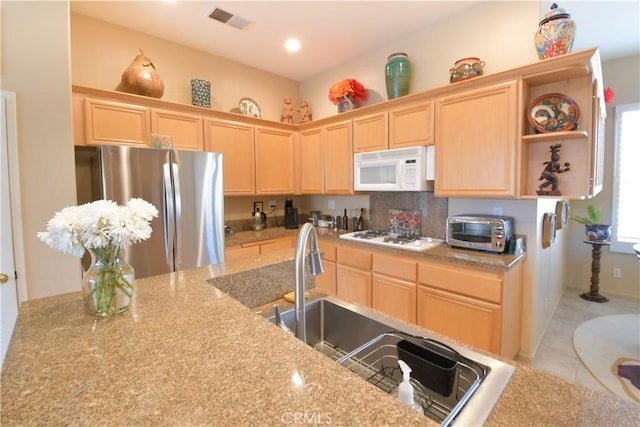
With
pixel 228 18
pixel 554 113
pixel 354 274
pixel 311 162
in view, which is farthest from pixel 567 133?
pixel 228 18

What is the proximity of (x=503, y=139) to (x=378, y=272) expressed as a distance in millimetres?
1467

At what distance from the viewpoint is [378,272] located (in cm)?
270

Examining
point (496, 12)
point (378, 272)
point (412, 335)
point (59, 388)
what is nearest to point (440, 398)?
point (412, 335)

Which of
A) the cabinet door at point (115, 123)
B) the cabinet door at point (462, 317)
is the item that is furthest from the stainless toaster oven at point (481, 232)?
the cabinet door at point (115, 123)

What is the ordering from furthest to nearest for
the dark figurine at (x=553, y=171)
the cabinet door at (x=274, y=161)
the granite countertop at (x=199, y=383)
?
the cabinet door at (x=274, y=161) < the dark figurine at (x=553, y=171) < the granite countertop at (x=199, y=383)

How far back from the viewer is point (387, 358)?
1096mm

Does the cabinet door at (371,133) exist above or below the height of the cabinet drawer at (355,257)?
above

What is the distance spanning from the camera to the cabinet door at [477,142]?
85.4 inches

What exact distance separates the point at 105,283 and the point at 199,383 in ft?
1.76

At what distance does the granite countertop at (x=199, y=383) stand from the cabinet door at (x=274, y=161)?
268 cm

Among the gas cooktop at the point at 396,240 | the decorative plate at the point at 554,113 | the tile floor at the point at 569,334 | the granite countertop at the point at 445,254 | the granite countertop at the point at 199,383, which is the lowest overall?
the tile floor at the point at 569,334

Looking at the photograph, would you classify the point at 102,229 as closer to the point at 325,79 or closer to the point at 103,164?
the point at 103,164

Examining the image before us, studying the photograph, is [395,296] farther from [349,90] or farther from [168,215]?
[349,90]

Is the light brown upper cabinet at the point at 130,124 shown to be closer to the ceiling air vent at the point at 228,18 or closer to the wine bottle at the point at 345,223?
the ceiling air vent at the point at 228,18
